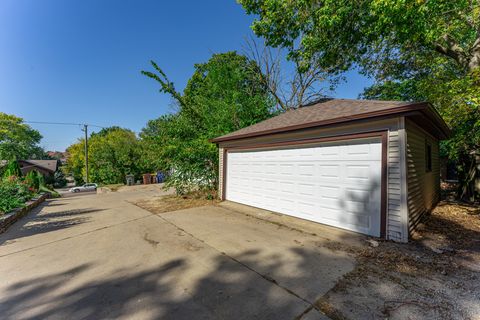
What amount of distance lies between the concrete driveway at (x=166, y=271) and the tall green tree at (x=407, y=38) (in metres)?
5.44

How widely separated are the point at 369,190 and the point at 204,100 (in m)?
7.76

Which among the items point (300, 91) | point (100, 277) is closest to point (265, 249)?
point (100, 277)

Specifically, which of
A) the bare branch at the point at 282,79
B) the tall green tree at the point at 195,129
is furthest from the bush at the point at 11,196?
the bare branch at the point at 282,79

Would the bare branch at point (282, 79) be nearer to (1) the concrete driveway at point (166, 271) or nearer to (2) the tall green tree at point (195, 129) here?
(2) the tall green tree at point (195, 129)

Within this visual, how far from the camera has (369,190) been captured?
4055mm

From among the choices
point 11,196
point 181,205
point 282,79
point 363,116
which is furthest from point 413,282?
point 282,79

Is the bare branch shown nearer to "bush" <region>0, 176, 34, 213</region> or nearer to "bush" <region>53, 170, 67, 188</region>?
"bush" <region>0, 176, 34, 213</region>

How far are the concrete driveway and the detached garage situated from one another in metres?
1.01

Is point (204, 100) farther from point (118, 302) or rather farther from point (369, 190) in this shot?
point (118, 302)

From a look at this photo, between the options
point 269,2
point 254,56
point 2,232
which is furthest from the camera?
point 254,56

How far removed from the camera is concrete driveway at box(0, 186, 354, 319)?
212 centimetres

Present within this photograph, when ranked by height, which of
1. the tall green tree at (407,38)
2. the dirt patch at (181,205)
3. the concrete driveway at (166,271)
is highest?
the tall green tree at (407,38)

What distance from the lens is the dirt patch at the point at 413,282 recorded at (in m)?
2.04

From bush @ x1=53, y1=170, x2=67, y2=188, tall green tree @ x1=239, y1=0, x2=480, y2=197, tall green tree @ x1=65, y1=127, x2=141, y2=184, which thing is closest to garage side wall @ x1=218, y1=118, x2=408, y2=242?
tall green tree @ x1=239, y1=0, x2=480, y2=197
